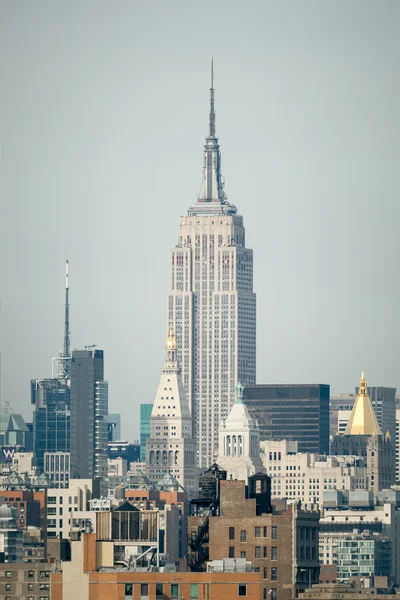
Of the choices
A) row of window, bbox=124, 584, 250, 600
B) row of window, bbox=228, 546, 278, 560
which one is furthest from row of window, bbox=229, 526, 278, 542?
row of window, bbox=124, 584, 250, 600

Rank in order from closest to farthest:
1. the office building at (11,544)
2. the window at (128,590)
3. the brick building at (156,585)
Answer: the window at (128,590)
the brick building at (156,585)
the office building at (11,544)

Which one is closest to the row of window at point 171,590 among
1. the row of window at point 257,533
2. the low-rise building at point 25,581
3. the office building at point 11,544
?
the low-rise building at point 25,581

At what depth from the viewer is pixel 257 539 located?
135000mm

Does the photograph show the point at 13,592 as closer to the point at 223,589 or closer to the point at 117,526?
the point at 117,526

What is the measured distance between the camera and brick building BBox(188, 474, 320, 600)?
5256 inches

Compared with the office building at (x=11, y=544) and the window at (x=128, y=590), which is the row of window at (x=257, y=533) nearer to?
the window at (x=128, y=590)

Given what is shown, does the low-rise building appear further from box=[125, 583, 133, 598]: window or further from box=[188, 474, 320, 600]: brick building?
box=[125, 583, 133, 598]: window

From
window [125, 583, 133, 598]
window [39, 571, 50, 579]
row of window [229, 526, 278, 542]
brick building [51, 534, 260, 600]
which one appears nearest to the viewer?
window [125, 583, 133, 598]

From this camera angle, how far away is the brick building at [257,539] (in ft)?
438

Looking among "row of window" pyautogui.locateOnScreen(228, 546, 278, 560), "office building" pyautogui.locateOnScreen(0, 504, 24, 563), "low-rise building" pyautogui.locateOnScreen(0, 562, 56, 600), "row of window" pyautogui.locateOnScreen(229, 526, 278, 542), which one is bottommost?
"low-rise building" pyautogui.locateOnScreen(0, 562, 56, 600)

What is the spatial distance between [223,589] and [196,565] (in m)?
24.2

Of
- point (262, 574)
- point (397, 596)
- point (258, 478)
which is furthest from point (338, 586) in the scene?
point (258, 478)

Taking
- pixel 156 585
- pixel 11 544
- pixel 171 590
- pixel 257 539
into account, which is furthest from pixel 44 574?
pixel 11 544

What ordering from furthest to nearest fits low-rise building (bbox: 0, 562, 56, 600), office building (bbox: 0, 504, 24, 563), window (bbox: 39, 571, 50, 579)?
office building (bbox: 0, 504, 24, 563) → window (bbox: 39, 571, 50, 579) → low-rise building (bbox: 0, 562, 56, 600)
